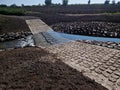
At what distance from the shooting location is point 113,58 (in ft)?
25.8

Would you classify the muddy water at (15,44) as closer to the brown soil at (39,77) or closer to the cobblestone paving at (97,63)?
the cobblestone paving at (97,63)

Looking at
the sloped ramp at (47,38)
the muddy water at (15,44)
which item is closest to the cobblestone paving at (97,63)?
the sloped ramp at (47,38)

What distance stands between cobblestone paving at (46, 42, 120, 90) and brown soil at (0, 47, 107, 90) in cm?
50

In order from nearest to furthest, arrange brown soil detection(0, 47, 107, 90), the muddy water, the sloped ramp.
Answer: brown soil detection(0, 47, 107, 90) < the sloped ramp < the muddy water

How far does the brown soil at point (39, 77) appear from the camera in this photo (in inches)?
194

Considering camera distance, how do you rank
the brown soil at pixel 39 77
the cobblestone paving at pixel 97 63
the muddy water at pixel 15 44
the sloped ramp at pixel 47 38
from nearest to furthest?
1. the brown soil at pixel 39 77
2. the cobblestone paving at pixel 97 63
3. the sloped ramp at pixel 47 38
4. the muddy water at pixel 15 44

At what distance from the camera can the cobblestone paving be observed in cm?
574

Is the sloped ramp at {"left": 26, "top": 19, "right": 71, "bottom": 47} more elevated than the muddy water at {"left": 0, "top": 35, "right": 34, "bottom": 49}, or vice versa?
the sloped ramp at {"left": 26, "top": 19, "right": 71, "bottom": 47}

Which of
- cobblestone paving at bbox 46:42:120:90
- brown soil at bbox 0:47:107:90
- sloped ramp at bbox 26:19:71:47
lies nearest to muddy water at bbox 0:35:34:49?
sloped ramp at bbox 26:19:71:47

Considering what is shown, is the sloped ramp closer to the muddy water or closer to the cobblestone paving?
the muddy water

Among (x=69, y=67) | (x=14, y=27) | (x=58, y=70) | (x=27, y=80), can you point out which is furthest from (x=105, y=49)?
(x=14, y=27)

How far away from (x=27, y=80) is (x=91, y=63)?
10.6ft

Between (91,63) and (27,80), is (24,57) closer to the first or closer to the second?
(27,80)

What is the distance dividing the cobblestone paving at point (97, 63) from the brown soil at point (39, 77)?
500 mm
